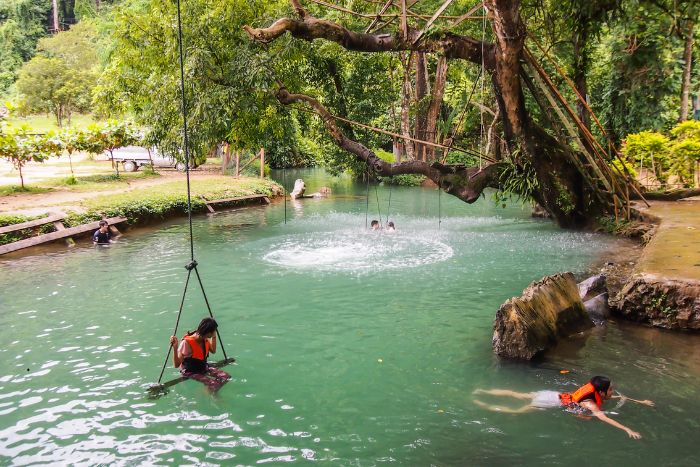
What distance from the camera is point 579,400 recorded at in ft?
18.7

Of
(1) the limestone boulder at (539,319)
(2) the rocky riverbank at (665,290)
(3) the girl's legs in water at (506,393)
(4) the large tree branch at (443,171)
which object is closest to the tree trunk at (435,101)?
(4) the large tree branch at (443,171)

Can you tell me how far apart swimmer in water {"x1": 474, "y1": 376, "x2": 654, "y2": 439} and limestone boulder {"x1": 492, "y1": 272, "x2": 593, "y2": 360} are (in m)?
0.97

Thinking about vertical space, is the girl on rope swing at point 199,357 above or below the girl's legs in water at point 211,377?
above

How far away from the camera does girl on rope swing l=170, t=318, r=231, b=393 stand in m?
6.25

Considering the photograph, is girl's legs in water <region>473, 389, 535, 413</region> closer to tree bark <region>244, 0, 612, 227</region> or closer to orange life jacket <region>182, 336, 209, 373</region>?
orange life jacket <region>182, 336, 209, 373</region>

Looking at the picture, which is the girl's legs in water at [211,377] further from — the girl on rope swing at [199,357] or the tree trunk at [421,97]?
the tree trunk at [421,97]

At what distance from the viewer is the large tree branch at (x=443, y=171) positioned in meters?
14.5

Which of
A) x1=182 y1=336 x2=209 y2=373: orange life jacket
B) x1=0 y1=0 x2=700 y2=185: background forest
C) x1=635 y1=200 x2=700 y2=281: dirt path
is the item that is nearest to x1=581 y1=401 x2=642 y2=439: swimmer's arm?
x1=635 y1=200 x2=700 y2=281: dirt path

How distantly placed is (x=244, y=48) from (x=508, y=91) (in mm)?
6968

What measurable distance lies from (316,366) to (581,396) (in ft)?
10.0

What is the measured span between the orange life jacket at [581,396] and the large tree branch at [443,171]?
911cm

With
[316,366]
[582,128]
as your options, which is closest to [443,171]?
[582,128]

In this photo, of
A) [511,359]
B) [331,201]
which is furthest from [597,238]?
[331,201]

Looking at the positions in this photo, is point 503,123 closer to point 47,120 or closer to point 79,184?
point 79,184
